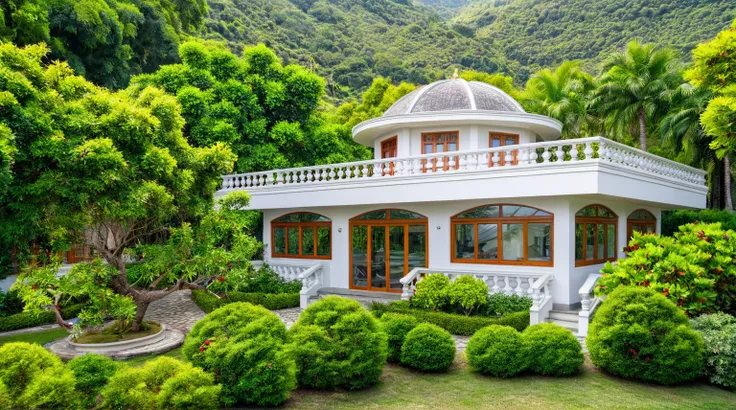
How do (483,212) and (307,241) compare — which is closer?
(483,212)

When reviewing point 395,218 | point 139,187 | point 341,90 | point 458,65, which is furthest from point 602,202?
point 458,65

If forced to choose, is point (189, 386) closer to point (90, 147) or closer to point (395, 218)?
point (90, 147)

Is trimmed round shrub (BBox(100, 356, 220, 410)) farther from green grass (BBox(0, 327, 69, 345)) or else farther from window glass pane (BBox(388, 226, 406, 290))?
window glass pane (BBox(388, 226, 406, 290))

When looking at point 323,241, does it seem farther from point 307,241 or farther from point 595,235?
point 595,235

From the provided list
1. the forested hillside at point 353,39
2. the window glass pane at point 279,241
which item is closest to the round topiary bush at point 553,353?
the window glass pane at point 279,241

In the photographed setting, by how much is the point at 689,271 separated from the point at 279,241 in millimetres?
13547

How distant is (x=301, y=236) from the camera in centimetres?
1838

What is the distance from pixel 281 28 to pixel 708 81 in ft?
171

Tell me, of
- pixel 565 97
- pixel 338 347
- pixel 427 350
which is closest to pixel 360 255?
pixel 427 350

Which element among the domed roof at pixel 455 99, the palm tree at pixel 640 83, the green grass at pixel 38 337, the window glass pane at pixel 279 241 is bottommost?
the green grass at pixel 38 337

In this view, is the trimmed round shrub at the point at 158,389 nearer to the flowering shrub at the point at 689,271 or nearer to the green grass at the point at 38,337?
the green grass at the point at 38,337

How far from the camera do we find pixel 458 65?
A: 54.4 m

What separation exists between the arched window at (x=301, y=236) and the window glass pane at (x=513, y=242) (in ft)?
20.5

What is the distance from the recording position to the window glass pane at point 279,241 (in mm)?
18969
